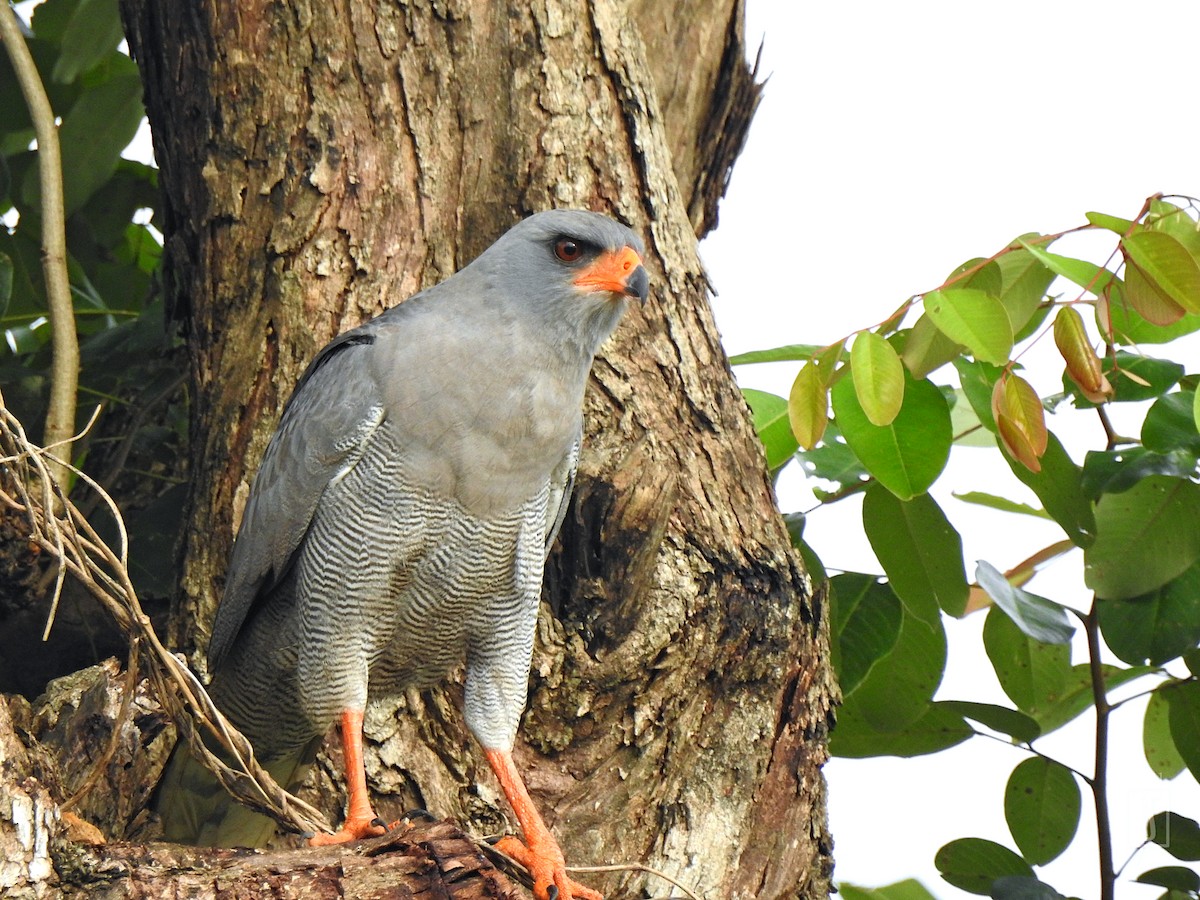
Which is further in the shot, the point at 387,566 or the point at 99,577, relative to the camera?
the point at 387,566

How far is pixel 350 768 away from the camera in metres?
3.75

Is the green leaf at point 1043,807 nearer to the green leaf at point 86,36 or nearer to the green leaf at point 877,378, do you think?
the green leaf at point 877,378

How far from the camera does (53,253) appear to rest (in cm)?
482

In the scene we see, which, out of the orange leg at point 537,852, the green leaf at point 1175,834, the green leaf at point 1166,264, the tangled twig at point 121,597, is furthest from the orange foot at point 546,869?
the green leaf at point 1166,264

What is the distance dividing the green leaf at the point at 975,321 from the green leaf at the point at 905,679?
1204 mm

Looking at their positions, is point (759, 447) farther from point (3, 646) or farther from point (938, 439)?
point (3, 646)

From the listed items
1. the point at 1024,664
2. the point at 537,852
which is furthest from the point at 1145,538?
the point at 537,852

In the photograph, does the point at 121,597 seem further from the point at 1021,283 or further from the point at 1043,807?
the point at 1043,807

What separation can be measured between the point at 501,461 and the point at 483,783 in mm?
1108

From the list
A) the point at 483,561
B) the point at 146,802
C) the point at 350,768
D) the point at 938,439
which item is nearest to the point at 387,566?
the point at 483,561

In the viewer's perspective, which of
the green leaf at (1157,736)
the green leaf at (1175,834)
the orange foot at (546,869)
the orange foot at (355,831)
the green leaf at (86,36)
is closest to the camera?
the orange foot at (355,831)

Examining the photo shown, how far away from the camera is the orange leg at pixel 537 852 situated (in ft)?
11.7

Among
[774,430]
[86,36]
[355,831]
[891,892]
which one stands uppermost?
[86,36]

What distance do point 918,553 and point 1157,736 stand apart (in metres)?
1.34
